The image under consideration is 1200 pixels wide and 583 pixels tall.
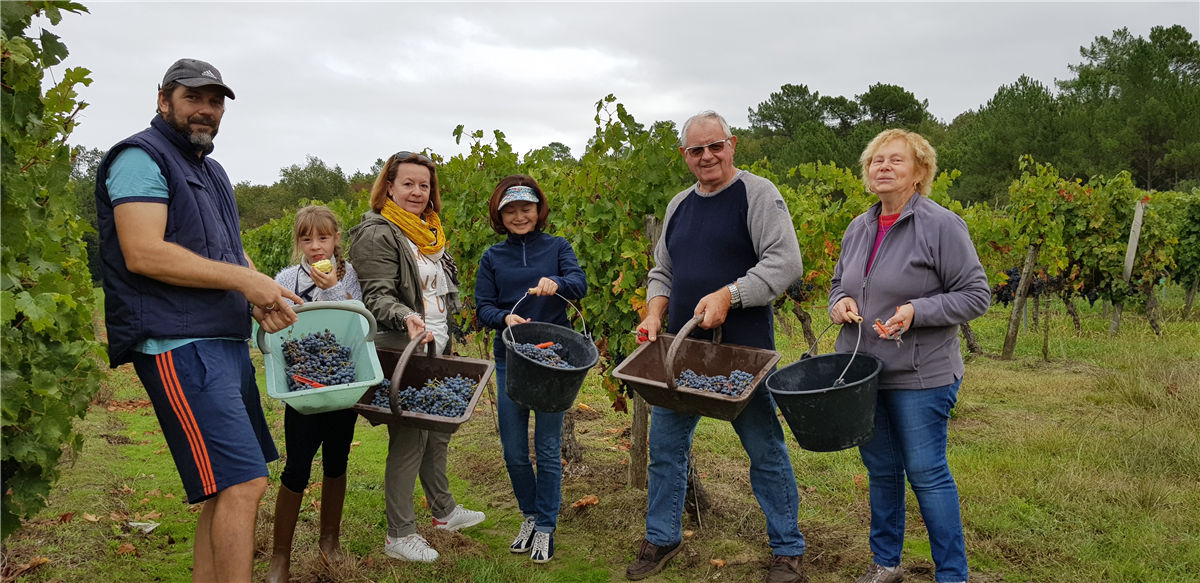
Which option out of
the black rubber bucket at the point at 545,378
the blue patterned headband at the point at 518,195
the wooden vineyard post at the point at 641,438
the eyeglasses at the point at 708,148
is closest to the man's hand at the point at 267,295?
the black rubber bucket at the point at 545,378

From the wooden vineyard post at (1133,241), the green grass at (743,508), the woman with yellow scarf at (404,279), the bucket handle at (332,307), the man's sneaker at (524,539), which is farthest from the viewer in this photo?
the wooden vineyard post at (1133,241)

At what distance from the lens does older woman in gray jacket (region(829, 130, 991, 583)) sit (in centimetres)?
283

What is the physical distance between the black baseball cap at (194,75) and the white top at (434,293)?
1135mm

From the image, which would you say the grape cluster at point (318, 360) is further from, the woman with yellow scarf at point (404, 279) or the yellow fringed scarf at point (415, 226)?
the yellow fringed scarf at point (415, 226)

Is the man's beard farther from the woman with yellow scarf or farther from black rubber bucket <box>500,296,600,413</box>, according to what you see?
black rubber bucket <box>500,296,600,413</box>

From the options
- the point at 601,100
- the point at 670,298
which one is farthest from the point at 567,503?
the point at 601,100

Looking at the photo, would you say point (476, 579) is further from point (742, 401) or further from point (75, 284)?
point (75, 284)

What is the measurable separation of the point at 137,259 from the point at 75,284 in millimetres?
1893

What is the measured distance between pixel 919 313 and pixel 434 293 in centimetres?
206

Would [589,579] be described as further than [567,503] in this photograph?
No

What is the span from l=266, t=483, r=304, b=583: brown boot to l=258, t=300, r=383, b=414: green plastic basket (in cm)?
63

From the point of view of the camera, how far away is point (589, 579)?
344 centimetres

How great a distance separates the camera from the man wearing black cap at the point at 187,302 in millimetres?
2320

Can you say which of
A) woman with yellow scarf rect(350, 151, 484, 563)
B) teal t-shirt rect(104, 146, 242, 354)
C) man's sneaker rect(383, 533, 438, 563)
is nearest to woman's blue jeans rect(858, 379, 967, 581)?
woman with yellow scarf rect(350, 151, 484, 563)
